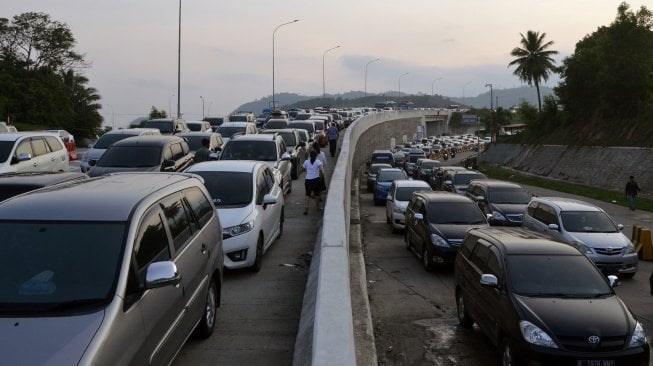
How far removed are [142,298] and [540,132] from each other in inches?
2465

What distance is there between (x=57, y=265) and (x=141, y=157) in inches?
429

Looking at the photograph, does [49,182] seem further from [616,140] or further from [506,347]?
[616,140]

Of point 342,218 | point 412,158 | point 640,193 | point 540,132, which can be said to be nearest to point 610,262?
point 342,218

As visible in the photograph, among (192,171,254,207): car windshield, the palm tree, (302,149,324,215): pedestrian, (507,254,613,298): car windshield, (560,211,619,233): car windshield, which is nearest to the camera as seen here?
(507,254,613,298): car windshield

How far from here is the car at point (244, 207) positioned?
384 inches

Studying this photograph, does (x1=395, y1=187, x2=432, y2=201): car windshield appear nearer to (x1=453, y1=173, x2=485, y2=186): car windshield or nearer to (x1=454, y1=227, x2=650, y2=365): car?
(x1=453, y1=173, x2=485, y2=186): car windshield

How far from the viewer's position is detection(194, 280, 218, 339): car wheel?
677 cm

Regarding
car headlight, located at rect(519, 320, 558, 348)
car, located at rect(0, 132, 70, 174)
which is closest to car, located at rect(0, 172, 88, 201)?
car, located at rect(0, 132, 70, 174)

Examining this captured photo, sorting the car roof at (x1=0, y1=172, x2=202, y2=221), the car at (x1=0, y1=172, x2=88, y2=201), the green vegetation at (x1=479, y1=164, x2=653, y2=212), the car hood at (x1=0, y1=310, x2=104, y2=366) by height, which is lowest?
the green vegetation at (x1=479, y1=164, x2=653, y2=212)

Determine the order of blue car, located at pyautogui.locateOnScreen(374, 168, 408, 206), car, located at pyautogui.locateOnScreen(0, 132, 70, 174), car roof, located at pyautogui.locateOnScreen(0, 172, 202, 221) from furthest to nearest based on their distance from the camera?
blue car, located at pyautogui.locateOnScreen(374, 168, 408, 206)
car, located at pyautogui.locateOnScreen(0, 132, 70, 174)
car roof, located at pyautogui.locateOnScreen(0, 172, 202, 221)

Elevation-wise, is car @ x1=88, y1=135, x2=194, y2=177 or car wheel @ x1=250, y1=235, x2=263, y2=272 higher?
car @ x1=88, y1=135, x2=194, y2=177

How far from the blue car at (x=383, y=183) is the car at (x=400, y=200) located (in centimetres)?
631

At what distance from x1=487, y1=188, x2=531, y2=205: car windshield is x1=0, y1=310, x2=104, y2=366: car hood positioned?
753 inches

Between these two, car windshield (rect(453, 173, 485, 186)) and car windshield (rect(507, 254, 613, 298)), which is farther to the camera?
car windshield (rect(453, 173, 485, 186))
